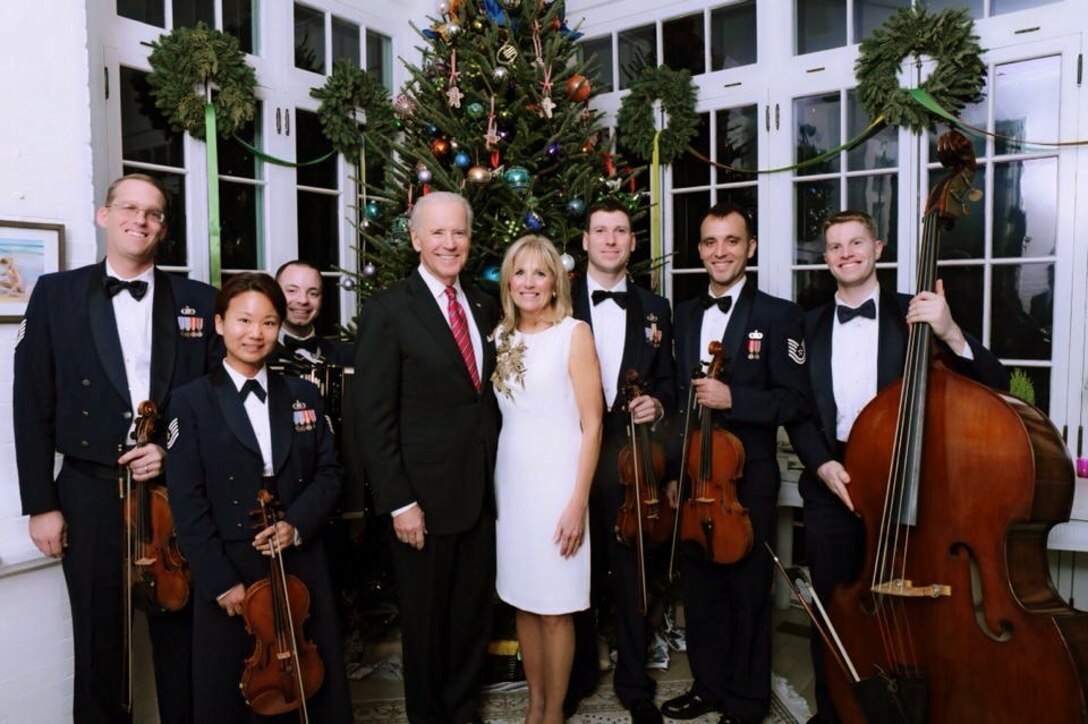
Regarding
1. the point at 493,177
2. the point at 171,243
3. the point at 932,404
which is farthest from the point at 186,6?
the point at 932,404

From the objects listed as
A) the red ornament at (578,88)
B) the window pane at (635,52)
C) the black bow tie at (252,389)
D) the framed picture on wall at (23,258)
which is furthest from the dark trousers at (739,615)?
the window pane at (635,52)

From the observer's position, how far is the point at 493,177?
301 cm

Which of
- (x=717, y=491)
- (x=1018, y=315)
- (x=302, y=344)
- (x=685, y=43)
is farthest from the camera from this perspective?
(x=685, y=43)

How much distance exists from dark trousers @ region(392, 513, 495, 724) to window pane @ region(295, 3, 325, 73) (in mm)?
2566

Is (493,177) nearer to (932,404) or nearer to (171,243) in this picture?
(171,243)

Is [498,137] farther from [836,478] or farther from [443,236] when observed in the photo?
[836,478]

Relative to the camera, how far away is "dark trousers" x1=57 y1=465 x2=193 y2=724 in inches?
81.4

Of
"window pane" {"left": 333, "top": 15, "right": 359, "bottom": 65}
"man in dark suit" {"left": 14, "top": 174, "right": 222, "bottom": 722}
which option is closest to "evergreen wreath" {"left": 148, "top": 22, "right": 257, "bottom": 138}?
"window pane" {"left": 333, "top": 15, "right": 359, "bottom": 65}

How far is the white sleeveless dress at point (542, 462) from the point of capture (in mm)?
2178

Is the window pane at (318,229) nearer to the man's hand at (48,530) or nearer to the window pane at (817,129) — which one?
the man's hand at (48,530)

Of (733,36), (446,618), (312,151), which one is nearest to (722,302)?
(446,618)

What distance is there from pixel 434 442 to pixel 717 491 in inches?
33.1

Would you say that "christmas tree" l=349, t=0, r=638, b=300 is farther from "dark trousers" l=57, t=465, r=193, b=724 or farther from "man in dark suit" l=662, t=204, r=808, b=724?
"dark trousers" l=57, t=465, r=193, b=724

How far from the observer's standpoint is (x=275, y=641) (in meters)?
1.87
